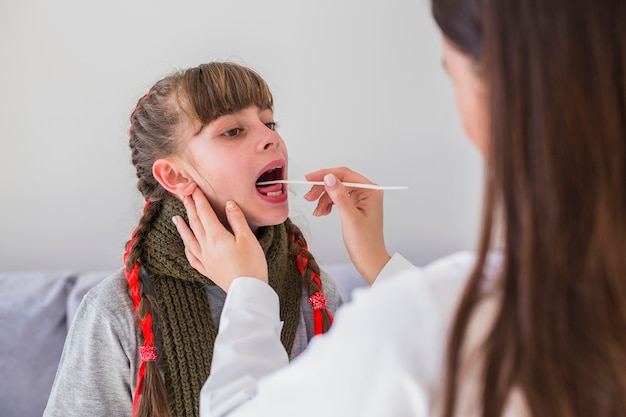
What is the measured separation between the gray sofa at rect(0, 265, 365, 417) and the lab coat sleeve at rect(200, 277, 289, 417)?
87 centimetres

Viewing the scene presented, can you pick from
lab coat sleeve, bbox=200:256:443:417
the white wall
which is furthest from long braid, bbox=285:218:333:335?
lab coat sleeve, bbox=200:256:443:417

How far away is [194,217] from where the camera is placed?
1265 millimetres

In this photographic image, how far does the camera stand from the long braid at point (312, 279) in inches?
55.1

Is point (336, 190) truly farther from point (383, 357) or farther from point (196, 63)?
point (196, 63)

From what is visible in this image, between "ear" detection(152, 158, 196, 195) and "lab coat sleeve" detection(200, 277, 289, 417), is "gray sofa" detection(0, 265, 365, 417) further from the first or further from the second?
"lab coat sleeve" detection(200, 277, 289, 417)

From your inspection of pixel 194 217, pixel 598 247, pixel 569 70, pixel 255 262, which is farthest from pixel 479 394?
pixel 194 217

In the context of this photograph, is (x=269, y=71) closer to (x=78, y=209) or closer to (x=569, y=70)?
(x=78, y=209)

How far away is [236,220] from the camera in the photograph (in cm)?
123

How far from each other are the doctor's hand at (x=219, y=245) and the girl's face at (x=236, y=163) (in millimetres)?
46

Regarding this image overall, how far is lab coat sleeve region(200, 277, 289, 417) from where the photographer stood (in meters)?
0.92

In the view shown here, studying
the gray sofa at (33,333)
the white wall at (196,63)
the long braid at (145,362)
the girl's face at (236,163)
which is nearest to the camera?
the long braid at (145,362)

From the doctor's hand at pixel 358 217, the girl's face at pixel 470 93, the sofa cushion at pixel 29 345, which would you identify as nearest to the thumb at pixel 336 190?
the doctor's hand at pixel 358 217

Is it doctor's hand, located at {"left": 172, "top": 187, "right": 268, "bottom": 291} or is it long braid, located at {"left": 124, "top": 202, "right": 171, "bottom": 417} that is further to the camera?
long braid, located at {"left": 124, "top": 202, "right": 171, "bottom": 417}

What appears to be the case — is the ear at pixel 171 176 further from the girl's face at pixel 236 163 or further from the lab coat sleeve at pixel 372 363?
the lab coat sleeve at pixel 372 363
